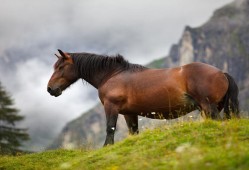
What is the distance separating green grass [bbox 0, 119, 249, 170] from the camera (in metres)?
7.56

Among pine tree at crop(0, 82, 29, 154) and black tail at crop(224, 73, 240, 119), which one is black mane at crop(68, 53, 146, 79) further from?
pine tree at crop(0, 82, 29, 154)

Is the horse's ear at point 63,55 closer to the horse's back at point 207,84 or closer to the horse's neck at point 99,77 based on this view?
the horse's neck at point 99,77

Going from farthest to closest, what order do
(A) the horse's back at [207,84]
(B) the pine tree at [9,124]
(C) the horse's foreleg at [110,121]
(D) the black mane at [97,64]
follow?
(B) the pine tree at [9,124] → (D) the black mane at [97,64] → (C) the horse's foreleg at [110,121] → (A) the horse's back at [207,84]

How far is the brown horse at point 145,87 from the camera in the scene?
13257 mm

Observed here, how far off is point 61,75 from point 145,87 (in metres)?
3.49

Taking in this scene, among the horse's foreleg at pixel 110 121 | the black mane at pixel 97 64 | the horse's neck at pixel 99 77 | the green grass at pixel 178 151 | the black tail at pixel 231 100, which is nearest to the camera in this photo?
the green grass at pixel 178 151

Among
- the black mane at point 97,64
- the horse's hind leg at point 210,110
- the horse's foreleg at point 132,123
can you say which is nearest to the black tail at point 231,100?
the horse's hind leg at point 210,110

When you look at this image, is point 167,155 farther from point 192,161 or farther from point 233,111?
point 233,111

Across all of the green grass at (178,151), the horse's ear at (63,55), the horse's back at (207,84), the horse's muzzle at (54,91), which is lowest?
the green grass at (178,151)

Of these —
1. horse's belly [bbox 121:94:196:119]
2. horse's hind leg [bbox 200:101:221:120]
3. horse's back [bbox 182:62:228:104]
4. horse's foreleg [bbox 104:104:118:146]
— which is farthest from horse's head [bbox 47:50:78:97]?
horse's hind leg [bbox 200:101:221:120]

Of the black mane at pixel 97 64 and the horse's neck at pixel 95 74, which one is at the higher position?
the black mane at pixel 97 64

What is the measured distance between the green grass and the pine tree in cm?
3188

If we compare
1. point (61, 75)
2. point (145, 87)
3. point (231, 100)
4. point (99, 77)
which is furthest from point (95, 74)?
point (231, 100)

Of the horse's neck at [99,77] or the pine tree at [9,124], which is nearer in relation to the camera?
the horse's neck at [99,77]
